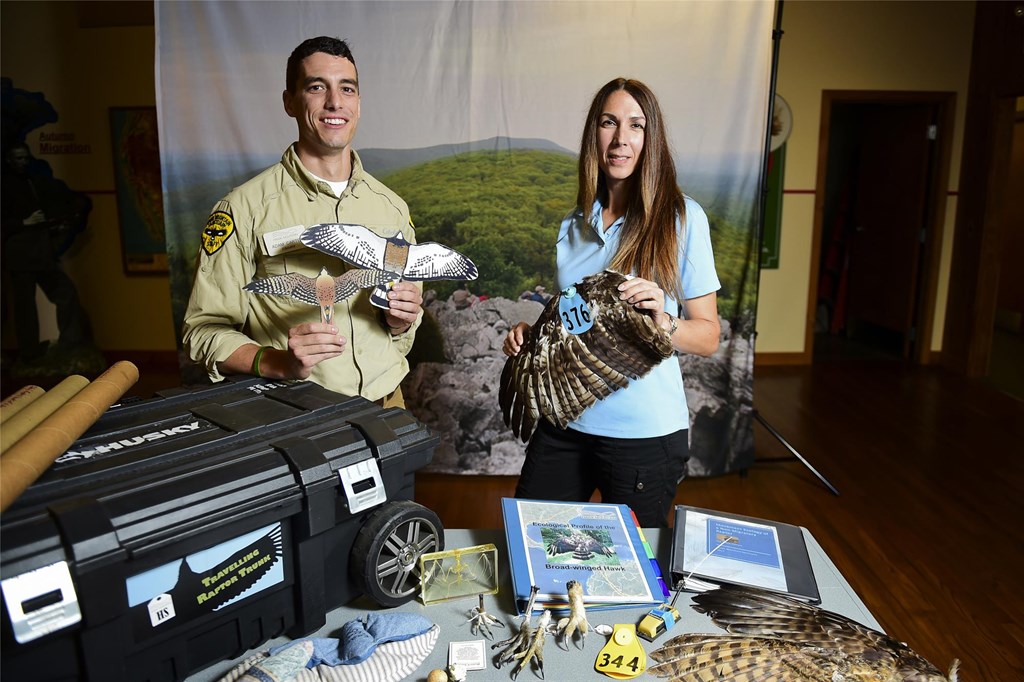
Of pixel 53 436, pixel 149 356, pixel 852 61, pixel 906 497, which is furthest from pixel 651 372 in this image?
pixel 149 356

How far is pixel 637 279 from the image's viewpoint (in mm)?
1506

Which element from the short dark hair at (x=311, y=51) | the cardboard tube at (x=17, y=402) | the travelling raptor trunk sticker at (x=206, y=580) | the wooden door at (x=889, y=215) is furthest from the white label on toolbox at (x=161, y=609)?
the wooden door at (x=889, y=215)

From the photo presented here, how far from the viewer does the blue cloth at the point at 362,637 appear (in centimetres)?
105

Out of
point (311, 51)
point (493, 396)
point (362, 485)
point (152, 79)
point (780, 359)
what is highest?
point (152, 79)

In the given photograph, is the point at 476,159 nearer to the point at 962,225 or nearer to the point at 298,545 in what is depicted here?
the point at 298,545

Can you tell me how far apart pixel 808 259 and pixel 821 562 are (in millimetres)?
4522

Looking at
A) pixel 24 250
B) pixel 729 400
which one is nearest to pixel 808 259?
pixel 729 400

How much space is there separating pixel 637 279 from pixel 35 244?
495cm

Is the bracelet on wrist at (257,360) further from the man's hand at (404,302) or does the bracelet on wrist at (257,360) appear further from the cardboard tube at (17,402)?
the cardboard tube at (17,402)

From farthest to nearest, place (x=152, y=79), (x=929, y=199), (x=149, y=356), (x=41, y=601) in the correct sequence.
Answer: (x=929, y=199) → (x=149, y=356) → (x=152, y=79) → (x=41, y=601)

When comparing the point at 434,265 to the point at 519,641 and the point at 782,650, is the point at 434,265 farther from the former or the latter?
the point at 782,650

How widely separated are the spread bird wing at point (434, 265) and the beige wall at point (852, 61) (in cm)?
431

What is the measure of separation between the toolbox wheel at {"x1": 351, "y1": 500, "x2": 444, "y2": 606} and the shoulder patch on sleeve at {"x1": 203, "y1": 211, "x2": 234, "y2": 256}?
31.4 inches

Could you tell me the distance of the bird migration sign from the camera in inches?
118
